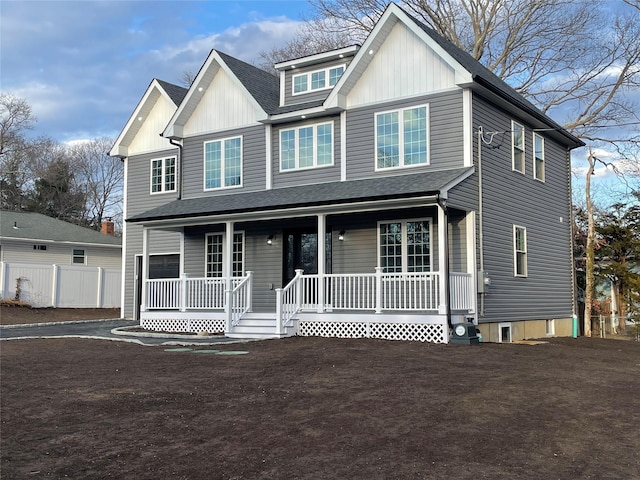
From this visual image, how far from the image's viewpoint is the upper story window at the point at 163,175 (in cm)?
2205

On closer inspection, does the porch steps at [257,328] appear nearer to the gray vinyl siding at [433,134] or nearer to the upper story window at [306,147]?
the gray vinyl siding at [433,134]

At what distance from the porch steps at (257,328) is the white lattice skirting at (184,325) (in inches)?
39.8

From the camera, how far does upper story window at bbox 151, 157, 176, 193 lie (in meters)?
22.0

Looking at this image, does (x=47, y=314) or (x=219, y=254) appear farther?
(x=47, y=314)

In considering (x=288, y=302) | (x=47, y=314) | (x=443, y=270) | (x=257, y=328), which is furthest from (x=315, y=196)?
(x=47, y=314)

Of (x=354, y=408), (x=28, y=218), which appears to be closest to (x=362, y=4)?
(x=28, y=218)

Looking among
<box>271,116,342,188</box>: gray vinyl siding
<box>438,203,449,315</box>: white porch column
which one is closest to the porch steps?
<box>438,203,449,315</box>: white porch column

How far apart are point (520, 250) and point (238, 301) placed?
26.1 ft

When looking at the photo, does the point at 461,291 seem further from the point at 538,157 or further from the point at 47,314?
the point at 47,314

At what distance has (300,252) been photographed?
1875cm

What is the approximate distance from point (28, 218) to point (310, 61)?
19380mm

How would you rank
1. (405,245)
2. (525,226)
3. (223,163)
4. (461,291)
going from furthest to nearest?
1. (223,163)
2. (525,226)
3. (405,245)
4. (461,291)

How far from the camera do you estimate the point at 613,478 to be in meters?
5.49

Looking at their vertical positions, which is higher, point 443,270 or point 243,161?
point 243,161
